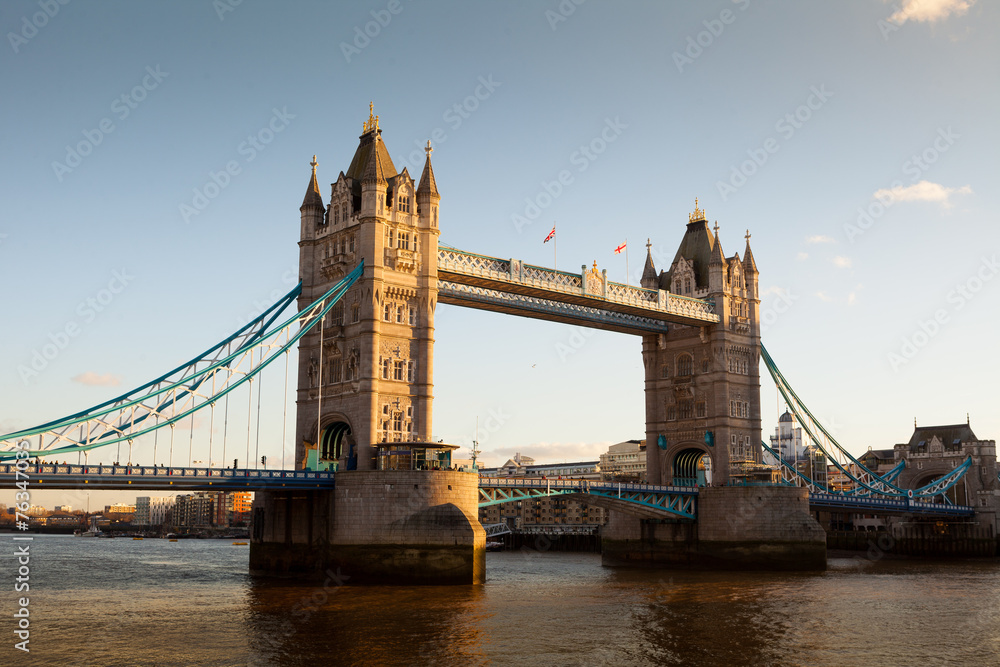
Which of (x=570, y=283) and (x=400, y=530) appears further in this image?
(x=570, y=283)

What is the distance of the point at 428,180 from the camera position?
6353 cm

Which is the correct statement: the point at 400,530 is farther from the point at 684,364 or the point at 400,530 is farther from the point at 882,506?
the point at 882,506

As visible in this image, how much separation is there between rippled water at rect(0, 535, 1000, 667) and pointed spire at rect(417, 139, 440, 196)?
25.1 m

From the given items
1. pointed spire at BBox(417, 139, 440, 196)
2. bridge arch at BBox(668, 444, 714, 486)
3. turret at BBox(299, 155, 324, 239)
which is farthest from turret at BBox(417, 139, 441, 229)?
bridge arch at BBox(668, 444, 714, 486)

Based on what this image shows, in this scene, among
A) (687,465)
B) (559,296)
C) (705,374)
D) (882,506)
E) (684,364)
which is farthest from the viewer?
(882,506)

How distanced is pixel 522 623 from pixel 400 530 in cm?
1505

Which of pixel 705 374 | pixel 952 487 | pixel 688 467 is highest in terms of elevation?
pixel 705 374

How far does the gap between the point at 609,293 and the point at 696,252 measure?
1582 centimetres

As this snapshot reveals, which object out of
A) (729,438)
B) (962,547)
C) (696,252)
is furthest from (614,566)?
(962,547)

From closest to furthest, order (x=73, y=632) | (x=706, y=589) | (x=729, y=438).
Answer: (x=73, y=632), (x=706, y=589), (x=729, y=438)

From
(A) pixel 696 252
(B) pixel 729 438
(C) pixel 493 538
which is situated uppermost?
(A) pixel 696 252

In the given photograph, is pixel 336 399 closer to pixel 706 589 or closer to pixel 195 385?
pixel 195 385

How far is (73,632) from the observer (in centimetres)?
3684

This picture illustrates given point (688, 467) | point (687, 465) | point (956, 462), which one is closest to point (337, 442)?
point (687, 465)
